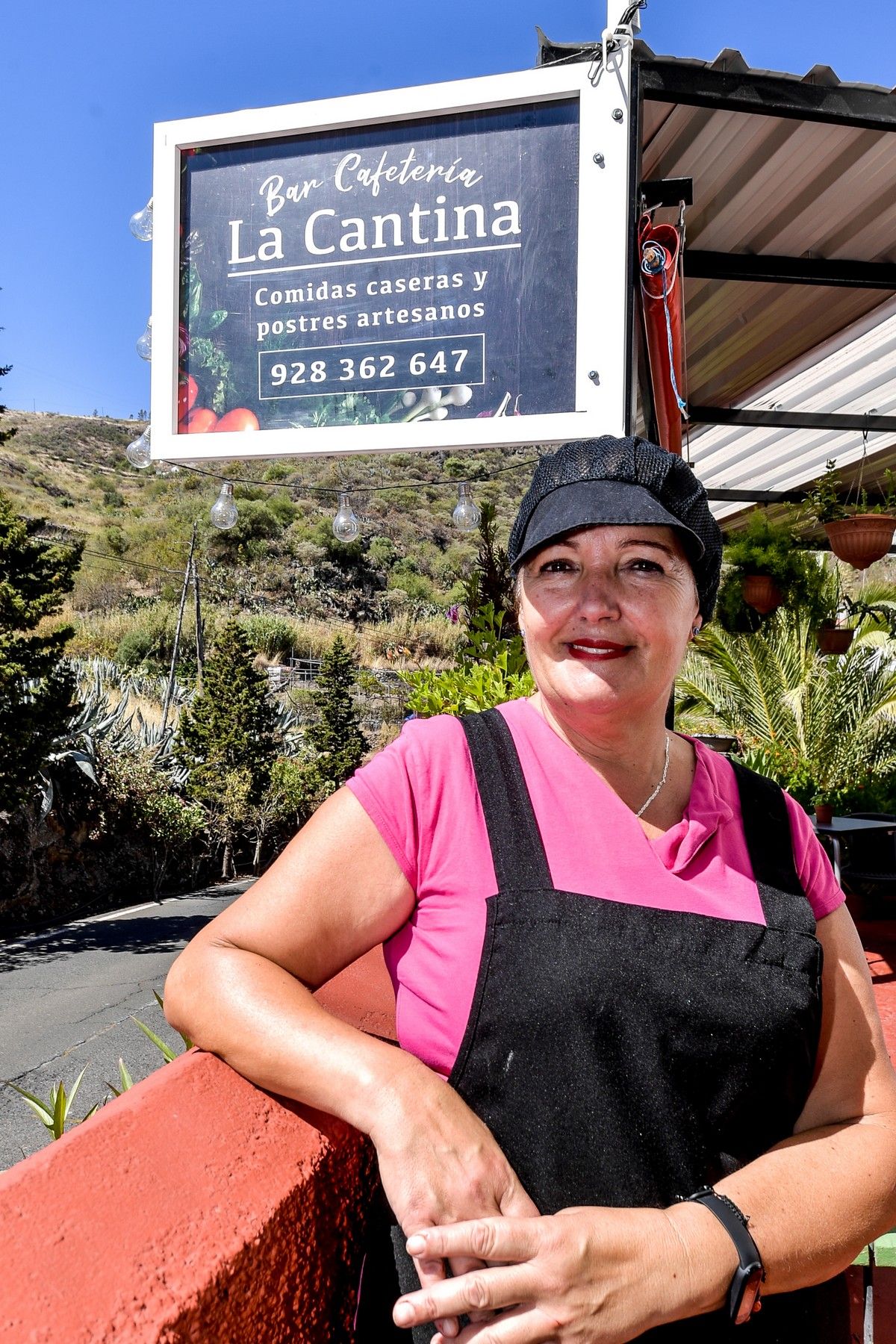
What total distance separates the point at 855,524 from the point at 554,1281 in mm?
5299

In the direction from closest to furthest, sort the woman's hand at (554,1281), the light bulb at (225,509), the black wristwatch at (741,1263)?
the woman's hand at (554,1281)
the black wristwatch at (741,1263)
the light bulb at (225,509)

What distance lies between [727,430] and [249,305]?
4.69 metres

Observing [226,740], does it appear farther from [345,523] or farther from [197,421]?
[197,421]

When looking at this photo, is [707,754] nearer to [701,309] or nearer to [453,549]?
[701,309]

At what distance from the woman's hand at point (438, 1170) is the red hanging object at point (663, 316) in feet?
6.83

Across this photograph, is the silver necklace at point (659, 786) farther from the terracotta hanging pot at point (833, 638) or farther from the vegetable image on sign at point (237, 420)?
the terracotta hanging pot at point (833, 638)

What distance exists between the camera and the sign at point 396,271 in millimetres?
2375

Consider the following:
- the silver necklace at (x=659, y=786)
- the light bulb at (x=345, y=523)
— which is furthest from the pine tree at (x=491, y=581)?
the silver necklace at (x=659, y=786)

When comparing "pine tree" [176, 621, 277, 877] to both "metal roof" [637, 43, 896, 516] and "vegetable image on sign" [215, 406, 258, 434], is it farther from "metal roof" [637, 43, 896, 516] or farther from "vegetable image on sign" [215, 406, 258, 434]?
"vegetable image on sign" [215, 406, 258, 434]

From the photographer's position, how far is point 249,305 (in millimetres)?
2619

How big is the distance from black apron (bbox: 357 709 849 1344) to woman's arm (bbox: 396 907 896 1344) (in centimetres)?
5

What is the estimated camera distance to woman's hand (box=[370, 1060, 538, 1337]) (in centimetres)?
90

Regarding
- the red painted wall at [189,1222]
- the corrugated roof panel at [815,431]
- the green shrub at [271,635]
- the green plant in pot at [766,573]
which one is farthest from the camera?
the green shrub at [271,635]

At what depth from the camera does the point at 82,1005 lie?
12148 mm
